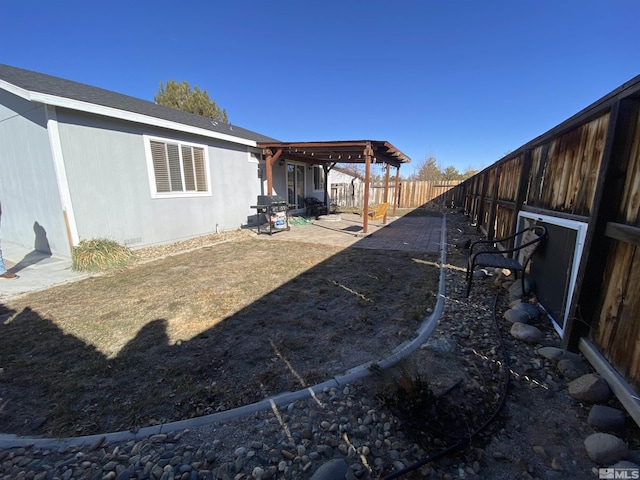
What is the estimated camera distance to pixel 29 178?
570cm

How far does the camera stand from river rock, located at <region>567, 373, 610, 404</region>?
180 centimetres

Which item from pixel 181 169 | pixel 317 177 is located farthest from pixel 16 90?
pixel 317 177

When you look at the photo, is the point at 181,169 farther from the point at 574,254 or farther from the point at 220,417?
the point at 574,254

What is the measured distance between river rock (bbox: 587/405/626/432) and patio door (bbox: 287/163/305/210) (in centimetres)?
1140

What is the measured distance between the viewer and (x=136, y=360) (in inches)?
97.5

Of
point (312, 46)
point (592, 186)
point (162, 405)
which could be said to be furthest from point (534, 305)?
point (312, 46)

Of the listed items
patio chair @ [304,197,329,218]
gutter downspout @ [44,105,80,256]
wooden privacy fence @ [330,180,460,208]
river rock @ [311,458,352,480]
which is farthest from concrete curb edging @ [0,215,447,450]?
wooden privacy fence @ [330,180,460,208]

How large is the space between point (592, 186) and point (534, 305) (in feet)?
5.24

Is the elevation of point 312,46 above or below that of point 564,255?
above

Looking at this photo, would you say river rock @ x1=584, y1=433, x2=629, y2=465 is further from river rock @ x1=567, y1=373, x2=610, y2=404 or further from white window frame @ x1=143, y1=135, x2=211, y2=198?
white window frame @ x1=143, y1=135, x2=211, y2=198

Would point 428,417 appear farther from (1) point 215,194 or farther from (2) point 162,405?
(1) point 215,194

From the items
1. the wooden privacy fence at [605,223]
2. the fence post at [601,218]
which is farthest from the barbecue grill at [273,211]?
the fence post at [601,218]
